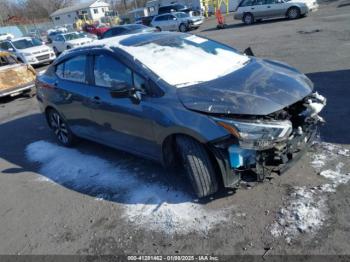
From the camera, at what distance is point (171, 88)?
3705mm

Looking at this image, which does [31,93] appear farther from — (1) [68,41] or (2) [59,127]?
(1) [68,41]

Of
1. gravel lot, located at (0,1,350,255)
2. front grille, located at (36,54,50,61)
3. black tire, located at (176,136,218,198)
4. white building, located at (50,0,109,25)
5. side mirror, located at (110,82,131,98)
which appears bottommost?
white building, located at (50,0,109,25)

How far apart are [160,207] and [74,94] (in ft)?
7.72

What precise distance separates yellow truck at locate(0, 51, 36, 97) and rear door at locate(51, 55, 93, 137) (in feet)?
18.4

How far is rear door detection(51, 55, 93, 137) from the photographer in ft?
16.0

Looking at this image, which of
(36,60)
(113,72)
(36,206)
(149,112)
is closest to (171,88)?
(149,112)

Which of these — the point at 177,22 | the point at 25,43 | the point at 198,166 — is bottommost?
the point at 177,22

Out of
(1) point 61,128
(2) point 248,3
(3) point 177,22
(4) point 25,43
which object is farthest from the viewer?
(3) point 177,22

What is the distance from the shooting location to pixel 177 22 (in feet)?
86.5

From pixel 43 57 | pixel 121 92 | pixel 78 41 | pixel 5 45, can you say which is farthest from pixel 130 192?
pixel 78 41

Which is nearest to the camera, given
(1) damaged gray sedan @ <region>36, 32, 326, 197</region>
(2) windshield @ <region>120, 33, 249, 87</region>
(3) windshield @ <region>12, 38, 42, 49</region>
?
(1) damaged gray sedan @ <region>36, 32, 326, 197</region>

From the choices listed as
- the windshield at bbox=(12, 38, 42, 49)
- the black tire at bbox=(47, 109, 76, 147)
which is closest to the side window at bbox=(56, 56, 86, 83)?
the black tire at bbox=(47, 109, 76, 147)

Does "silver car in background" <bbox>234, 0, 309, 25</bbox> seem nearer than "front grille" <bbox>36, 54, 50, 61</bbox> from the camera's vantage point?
No

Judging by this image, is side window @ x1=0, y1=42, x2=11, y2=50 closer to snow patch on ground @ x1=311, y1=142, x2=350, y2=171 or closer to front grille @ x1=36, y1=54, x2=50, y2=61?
front grille @ x1=36, y1=54, x2=50, y2=61
